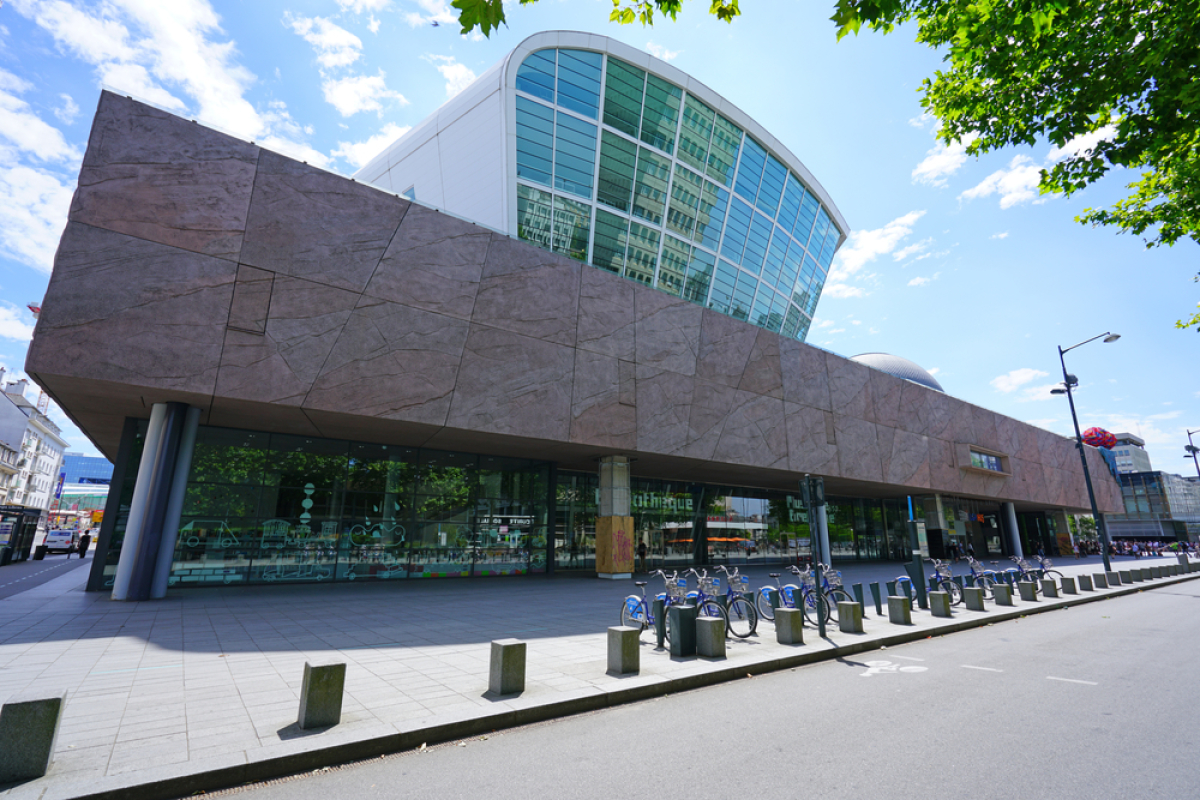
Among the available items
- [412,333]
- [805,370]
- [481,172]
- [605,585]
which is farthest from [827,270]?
[412,333]

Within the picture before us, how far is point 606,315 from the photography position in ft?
64.3

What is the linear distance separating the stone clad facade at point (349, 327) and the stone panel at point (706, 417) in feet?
0.26

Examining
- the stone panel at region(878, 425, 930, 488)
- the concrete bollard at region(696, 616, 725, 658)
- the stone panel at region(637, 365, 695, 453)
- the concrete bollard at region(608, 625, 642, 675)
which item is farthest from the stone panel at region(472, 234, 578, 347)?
the stone panel at region(878, 425, 930, 488)

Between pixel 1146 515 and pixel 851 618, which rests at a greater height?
pixel 1146 515

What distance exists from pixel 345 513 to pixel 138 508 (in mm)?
5853

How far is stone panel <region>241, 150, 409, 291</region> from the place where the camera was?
1379 centimetres

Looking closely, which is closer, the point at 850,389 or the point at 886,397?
the point at 850,389

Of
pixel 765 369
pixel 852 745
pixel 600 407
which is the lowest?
pixel 852 745

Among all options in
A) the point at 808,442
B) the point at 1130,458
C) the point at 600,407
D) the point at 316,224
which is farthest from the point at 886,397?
the point at 1130,458

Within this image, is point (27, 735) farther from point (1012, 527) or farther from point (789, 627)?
point (1012, 527)

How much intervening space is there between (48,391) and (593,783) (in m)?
16.0

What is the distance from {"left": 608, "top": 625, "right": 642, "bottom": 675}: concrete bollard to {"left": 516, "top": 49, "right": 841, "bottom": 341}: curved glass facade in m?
22.9

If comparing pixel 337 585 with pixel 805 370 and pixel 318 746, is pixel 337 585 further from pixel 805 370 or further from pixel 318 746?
pixel 805 370

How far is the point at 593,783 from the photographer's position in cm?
414
